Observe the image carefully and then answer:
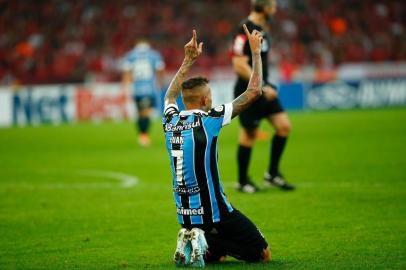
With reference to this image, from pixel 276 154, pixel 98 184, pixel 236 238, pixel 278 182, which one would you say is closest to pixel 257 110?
pixel 276 154

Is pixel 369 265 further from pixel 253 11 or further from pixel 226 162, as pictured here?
pixel 226 162

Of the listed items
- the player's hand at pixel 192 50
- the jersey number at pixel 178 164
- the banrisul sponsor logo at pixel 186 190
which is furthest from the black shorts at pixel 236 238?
the player's hand at pixel 192 50

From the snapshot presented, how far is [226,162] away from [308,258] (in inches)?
317

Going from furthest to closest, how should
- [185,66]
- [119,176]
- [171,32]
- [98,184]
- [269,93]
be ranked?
[171,32], [119,176], [98,184], [269,93], [185,66]

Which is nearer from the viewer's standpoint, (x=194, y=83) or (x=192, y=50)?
(x=194, y=83)

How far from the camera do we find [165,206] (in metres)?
9.44

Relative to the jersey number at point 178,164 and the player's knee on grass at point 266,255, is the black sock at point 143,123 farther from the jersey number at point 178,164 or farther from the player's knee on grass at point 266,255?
the player's knee on grass at point 266,255

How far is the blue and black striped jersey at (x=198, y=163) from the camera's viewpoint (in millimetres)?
6055

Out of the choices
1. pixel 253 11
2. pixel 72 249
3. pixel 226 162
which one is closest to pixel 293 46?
A: pixel 226 162

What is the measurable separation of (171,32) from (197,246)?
28.4 metres

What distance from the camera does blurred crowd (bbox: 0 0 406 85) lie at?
31797mm

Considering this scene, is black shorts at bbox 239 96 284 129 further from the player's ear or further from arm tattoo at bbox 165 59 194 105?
the player's ear

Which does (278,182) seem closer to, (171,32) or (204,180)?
(204,180)

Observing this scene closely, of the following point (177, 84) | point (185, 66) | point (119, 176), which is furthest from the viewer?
point (119, 176)
